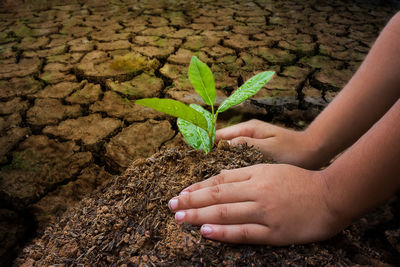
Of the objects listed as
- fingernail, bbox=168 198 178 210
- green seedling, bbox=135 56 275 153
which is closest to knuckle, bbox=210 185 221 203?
fingernail, bbox=168 198 178 210

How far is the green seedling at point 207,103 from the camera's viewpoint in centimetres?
80

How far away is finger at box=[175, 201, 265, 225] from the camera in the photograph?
693 millimetres

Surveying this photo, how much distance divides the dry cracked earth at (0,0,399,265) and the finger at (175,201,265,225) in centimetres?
67

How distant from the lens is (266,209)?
684mm

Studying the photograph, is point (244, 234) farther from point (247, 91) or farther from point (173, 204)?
point (247, 91)

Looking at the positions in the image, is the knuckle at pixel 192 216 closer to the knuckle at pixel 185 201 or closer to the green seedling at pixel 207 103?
the knuckle at pixel 185 201

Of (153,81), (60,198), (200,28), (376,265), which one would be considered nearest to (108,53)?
(153,81)

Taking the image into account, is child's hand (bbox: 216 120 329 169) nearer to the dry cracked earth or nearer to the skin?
the skin

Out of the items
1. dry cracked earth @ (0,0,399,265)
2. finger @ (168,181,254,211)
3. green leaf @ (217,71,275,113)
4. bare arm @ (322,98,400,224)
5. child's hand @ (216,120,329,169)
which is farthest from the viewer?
dry cracked earth @ (0,0,399,265)

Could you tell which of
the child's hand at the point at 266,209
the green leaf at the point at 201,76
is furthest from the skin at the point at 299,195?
the green leaf at the point at 201,76

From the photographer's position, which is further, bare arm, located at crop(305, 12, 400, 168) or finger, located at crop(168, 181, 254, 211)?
bare arm, located at crop(305, 12, 400, 168)

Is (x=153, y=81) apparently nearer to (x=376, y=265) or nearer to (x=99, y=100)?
(x=99, y=100)

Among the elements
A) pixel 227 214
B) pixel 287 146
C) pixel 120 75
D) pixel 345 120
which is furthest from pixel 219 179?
pixel 120 75

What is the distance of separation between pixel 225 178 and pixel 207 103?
0.86 ft
